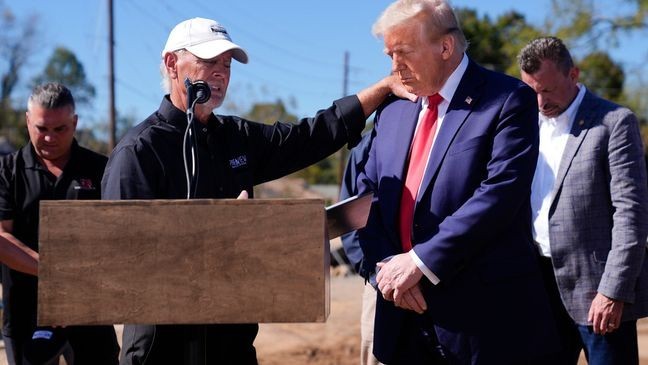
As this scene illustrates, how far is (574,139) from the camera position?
3965mm

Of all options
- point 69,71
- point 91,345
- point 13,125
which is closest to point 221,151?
point 91,345

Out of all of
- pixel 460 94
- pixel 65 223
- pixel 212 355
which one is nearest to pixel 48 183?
pixel 212 355

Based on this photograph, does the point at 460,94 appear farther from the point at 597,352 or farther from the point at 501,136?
the point at 597,352

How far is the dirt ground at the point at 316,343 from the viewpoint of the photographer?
7590 mm

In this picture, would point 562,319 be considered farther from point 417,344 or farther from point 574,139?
point 417,344

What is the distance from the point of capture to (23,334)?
437 centimetres

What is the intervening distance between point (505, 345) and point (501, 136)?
2.54 feet

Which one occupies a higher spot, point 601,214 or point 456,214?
point 601,214

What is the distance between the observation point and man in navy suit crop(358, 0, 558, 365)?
288 centimetres

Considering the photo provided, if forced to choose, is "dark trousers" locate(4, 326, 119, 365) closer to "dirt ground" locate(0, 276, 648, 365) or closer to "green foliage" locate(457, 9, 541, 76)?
"dirt ground" locate(0, 276, 648, 365)

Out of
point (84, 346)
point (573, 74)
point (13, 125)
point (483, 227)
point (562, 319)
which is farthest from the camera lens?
point (13, 125)

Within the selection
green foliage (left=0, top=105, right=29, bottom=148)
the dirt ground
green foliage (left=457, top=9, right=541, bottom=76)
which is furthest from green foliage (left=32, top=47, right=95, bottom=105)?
the dirt ground

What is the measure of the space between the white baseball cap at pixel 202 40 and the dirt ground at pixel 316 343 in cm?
409

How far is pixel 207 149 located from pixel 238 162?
163 millimetres
